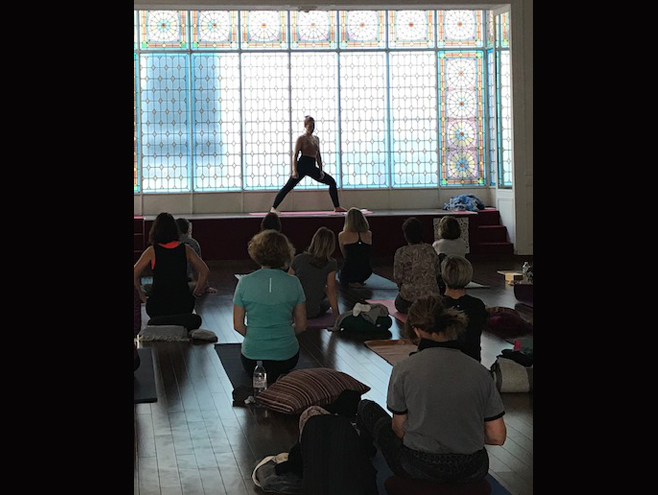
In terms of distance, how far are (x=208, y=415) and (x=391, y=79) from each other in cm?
1082

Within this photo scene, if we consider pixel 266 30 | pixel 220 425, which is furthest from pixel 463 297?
pixel 266 30

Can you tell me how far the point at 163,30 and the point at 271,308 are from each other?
33.3 ft

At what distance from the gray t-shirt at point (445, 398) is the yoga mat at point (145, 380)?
2.47m

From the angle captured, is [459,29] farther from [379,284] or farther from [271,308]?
[271,308]

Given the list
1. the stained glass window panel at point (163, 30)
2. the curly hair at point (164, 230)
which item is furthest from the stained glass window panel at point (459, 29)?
the curly hair at point (164, 230)

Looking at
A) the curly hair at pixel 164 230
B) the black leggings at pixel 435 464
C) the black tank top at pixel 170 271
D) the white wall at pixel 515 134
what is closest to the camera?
the black leggings at pixel 435 464

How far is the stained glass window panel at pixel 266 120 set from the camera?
49.5 ft

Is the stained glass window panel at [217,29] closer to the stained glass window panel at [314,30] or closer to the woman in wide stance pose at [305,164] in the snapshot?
the stained glass window panel at [314,30]

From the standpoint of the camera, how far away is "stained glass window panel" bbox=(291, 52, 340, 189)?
49.9ft

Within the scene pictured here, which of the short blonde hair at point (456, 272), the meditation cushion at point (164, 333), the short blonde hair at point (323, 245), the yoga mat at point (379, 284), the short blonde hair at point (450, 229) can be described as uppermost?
the short blonde hair at point (450, 229)

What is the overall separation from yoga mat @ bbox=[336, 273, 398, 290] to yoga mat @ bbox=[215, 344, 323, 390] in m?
3.58

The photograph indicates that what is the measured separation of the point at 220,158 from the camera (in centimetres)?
1517
